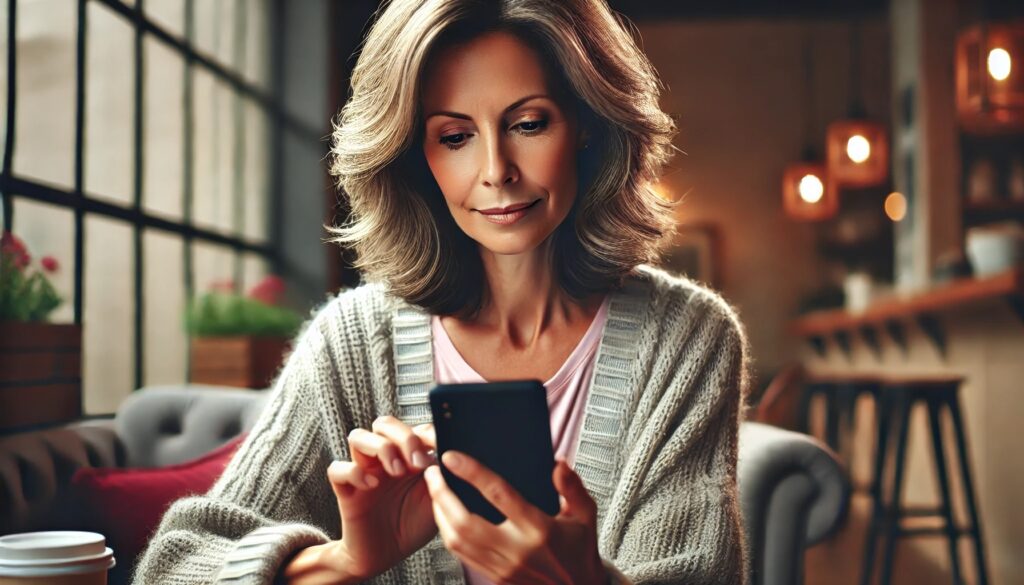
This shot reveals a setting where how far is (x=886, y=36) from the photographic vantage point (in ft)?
29.8

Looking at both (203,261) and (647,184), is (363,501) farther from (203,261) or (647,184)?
(203,261)

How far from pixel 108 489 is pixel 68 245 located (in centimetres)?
167

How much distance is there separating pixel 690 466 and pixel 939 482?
2947mm

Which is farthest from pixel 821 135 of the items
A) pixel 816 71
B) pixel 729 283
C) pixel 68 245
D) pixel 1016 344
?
pixel 68 245

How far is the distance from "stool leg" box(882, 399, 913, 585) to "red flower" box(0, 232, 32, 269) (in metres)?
2.92

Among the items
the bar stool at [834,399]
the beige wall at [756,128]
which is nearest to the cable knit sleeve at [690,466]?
the bar stool at [834,399]

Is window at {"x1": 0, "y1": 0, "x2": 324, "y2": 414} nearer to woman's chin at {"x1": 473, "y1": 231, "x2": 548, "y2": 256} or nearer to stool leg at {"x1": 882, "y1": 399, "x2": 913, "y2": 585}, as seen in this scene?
woman's chin at {"x1": 473, "y1": 231, "x2": 548, "y2": 256}

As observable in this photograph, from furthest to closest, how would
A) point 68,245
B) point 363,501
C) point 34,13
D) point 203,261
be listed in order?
1. point 203,261
2. point 68,245
3. point 34,13
4. point 363,501

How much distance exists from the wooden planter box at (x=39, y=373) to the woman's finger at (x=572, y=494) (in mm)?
1841

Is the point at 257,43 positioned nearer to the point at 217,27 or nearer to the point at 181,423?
the point at 217,27

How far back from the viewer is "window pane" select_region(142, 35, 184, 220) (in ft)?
13.3

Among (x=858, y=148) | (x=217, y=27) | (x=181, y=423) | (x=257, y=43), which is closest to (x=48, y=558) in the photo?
(x=181, y=423)

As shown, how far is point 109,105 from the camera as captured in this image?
362 centimetres

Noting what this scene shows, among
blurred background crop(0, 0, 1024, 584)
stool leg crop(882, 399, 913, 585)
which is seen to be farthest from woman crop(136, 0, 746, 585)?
stool leg crop(882, 399, 913, 585)
